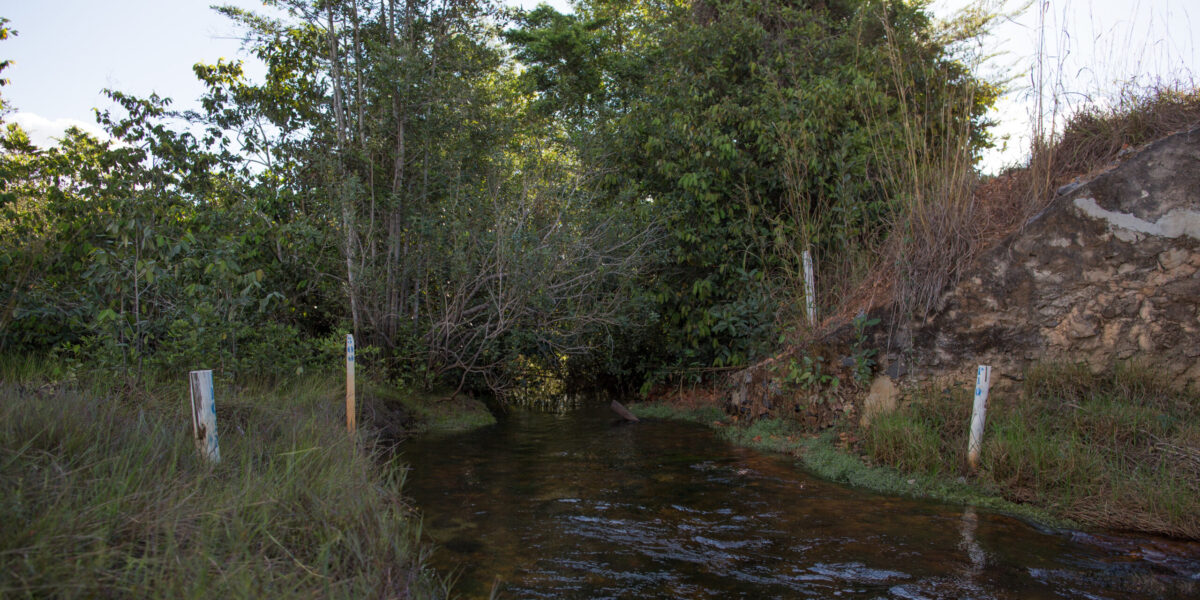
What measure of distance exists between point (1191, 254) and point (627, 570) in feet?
19.0

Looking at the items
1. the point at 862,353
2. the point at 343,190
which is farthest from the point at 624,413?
the point at 343,190

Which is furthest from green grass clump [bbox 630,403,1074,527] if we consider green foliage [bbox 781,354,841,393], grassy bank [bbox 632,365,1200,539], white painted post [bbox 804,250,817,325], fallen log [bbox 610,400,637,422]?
white painted post [bbox 804,250,817,325]

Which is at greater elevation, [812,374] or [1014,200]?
[1014,200]

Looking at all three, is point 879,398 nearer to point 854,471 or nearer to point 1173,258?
point 854,471

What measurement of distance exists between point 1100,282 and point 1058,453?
2046 millimetres

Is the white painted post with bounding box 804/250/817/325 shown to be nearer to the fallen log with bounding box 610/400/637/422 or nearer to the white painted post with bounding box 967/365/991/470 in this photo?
the white painted post with bounding box 967/365/991/470

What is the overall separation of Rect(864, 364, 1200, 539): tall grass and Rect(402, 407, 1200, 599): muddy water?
387 mm

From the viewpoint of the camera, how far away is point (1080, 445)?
6.00 meters

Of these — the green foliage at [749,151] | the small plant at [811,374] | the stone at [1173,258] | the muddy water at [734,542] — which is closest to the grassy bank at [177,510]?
the muddy water at [734,542]

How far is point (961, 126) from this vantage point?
334 inches

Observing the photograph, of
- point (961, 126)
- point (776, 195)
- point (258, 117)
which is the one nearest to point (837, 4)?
point (776, 195)

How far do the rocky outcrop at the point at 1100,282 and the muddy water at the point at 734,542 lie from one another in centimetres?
218

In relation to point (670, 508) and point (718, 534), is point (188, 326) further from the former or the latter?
point (718, 534)

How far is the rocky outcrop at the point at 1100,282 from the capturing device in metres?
6.91
